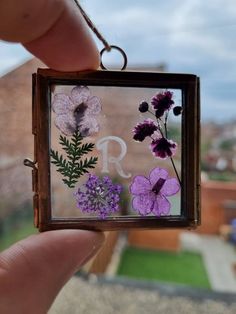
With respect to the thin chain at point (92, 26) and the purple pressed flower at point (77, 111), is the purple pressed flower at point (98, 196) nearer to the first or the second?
the purple pressed flower at point (77, 111)

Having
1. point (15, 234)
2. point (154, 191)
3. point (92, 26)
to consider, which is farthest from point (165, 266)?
point (92, 26)

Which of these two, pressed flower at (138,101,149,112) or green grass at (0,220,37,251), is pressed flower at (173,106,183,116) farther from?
green grass at (0,220,37,251)

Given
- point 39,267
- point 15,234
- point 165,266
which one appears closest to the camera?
point 39,267

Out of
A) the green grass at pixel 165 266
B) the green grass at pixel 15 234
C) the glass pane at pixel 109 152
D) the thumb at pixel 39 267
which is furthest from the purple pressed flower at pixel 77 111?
the green grass at pixel 165 266

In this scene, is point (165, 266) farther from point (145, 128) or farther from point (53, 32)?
point (53, 32)

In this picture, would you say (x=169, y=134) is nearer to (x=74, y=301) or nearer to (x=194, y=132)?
(x=194, y=132)

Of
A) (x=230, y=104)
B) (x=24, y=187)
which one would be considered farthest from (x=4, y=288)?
(x=230, y=104)

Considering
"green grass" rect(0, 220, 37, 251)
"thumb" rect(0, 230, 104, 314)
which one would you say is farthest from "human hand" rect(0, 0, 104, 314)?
"green grass" rect(0, 220, 37, 251)
